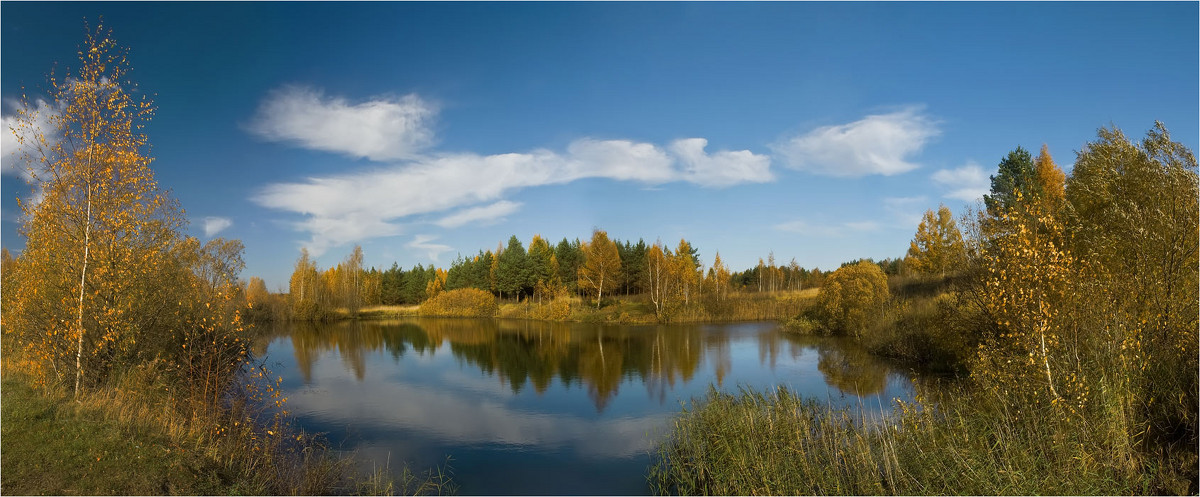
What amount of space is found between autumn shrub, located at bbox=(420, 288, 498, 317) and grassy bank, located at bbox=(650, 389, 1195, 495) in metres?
57.6


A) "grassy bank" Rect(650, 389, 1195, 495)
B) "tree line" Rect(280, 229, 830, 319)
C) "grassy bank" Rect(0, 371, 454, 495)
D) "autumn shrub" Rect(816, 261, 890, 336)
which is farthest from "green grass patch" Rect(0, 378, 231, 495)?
"tree line" Rect(280, 229, 830, 319)

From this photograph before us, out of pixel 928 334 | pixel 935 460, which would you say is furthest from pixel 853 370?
pixel 935 460

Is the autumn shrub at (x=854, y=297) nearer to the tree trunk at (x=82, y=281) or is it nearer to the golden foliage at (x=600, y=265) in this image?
the golden foliage at (x=600, y=265)

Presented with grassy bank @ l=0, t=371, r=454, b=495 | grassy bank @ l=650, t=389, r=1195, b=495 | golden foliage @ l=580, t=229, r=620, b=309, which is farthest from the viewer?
golden foliage @ l=580, t=229, r=620, b=309

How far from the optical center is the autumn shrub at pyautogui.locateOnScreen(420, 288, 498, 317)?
67.9 m

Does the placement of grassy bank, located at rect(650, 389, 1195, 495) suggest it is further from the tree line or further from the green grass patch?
the tree line

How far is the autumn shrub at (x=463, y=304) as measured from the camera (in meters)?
67.9

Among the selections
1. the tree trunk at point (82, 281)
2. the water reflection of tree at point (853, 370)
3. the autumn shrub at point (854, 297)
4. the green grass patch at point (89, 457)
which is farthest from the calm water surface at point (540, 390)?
the tree trunk at point (82, 281)

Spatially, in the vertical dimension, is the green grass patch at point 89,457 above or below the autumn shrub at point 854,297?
below

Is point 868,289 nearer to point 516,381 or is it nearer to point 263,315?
point 516,381

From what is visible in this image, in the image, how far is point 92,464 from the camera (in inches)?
356

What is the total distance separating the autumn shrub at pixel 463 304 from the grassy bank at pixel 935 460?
57617mm

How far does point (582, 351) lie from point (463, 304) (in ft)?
128

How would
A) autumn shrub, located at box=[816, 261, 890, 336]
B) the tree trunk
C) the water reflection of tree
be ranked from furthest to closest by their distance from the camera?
autumn shrub, located at box=[816, 261, 890, 336], the water reflection of tree, the tree trunk
